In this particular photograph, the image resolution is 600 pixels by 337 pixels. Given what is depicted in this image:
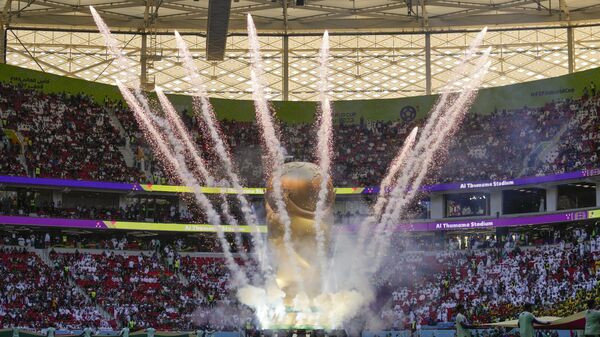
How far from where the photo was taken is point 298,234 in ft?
150

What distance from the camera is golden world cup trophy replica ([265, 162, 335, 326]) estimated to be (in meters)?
45.7

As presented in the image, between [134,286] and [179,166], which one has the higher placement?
[179,166]

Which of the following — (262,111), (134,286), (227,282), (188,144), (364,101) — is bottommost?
(134,286)

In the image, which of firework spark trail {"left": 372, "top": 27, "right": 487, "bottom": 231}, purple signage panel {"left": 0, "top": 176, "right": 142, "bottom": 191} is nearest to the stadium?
purple signage panel {"left": 0, "top": 176, "right": 142, "bottom": 191}

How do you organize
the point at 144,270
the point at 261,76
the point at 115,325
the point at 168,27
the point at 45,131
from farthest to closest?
the point at 261,76 → the point at 168,27 → the point at 45,131 → the point at 144,270 → the point at 115,325

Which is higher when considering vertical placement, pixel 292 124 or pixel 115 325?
pixel 292 124

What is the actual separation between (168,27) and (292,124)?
13.1 meters

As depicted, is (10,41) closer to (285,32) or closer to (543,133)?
Answer: (285,32)

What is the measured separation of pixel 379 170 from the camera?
82.1 metres

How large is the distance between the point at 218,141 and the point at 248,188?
7910 millimetres

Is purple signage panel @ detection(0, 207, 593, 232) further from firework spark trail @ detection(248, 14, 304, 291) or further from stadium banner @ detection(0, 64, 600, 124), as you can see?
stadium banner @ detection(0, 64, 600, 124)

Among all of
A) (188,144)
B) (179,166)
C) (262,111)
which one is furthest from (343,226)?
(262,111)

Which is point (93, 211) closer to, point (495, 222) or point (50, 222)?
point (50, 222)

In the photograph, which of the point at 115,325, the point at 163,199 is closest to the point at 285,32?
the point at 163,199
